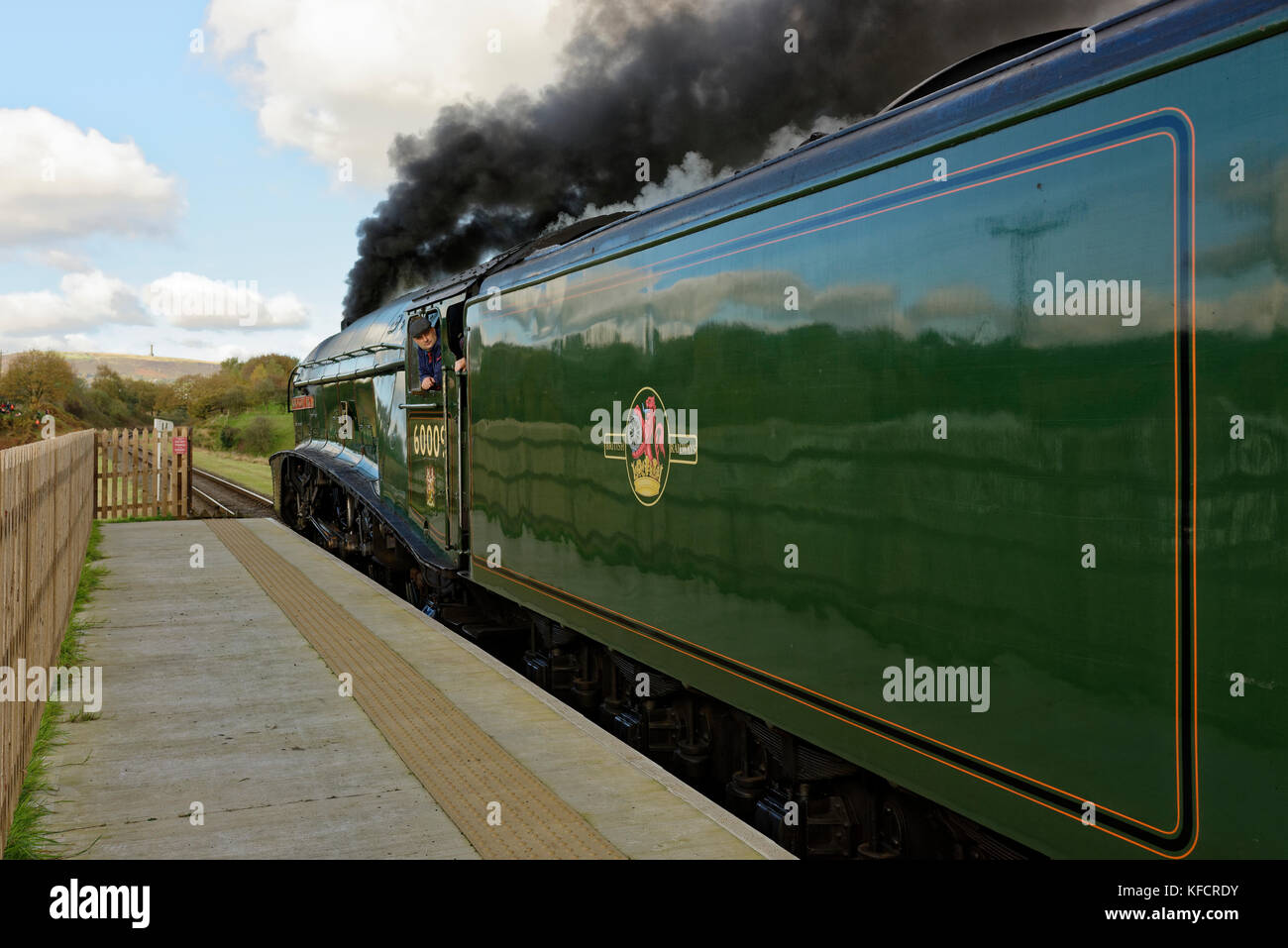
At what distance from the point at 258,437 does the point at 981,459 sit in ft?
161

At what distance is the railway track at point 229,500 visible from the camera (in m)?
20.7

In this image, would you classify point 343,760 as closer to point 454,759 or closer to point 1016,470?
point 454,759

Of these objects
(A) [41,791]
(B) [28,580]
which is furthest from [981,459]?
(B) [28,580]

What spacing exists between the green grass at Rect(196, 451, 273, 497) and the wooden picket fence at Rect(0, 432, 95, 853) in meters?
20.5

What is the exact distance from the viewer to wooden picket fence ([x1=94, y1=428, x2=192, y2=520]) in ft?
56.7

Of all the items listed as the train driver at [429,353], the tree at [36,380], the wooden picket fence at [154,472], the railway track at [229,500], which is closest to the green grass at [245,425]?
the tree at [36,380]

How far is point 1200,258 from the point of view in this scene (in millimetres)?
2162

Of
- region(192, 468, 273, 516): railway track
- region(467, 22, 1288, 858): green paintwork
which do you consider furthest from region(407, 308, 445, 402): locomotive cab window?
region(192, 468, 273, 516): railway track

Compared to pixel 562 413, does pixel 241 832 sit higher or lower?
lower

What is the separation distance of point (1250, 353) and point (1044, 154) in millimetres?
809

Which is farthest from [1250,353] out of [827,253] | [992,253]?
[827,253]

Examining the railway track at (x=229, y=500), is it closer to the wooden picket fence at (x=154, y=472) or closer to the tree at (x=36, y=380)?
the wooden picket fence at (x=154, y=472)
